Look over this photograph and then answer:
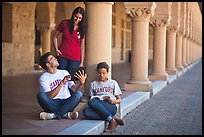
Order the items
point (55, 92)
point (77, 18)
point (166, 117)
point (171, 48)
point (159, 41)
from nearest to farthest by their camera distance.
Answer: point (55, 92) → point (77, 18) → point (166, 117) → point (159, 41) → point (171, 48)

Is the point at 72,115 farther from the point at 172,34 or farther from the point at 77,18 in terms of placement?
the point at 172,34

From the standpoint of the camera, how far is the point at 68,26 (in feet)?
25.2

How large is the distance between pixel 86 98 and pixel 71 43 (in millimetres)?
1034

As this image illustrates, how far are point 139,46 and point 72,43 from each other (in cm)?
473

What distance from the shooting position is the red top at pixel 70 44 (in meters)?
7.61

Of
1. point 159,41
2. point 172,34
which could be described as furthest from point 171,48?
point 159,41

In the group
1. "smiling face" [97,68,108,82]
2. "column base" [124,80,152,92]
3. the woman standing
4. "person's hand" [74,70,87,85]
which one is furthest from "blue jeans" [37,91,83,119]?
"column base" [124,80,152,92]

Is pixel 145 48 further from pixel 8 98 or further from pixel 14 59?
pixel 14 59

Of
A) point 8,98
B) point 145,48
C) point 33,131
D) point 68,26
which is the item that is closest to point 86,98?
point 68,26

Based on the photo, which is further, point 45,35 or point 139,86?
point 45,35

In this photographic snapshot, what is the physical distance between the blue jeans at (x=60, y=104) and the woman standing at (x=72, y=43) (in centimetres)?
81

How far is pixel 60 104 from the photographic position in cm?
698

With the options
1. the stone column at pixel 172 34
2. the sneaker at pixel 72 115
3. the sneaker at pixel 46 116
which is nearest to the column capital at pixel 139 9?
the sneaker at pixel 72 115

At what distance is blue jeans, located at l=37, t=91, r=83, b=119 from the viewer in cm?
677
